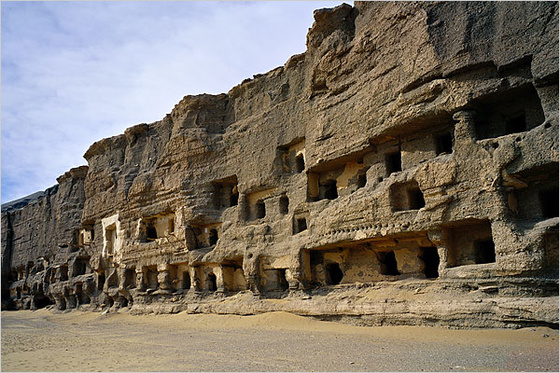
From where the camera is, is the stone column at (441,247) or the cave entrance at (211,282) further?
the cave entrance at (211,282)

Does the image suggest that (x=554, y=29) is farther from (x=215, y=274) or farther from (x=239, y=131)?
(x=215, y=274)

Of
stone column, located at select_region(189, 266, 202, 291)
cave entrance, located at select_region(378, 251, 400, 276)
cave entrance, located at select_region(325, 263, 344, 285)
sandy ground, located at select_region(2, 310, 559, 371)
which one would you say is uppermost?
cave entrance, located at select_region(378, 251, 400, 276)

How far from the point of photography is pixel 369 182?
1309 cm

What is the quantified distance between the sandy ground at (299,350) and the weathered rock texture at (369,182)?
0.81m

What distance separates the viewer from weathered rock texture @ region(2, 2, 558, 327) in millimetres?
9648

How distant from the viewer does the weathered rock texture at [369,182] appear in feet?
31.7

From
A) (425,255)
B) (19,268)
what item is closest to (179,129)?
(425,255)

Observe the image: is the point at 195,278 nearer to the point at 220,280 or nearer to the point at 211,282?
the point at 211,282

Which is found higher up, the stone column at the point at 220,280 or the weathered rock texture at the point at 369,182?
the weathered rock texture at the point at 369,182

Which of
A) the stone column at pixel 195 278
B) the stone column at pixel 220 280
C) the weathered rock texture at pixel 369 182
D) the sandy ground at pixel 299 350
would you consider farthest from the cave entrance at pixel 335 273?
the stone column at pixel 195 278

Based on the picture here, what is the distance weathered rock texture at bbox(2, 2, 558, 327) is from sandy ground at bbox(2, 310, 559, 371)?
807 millimetres

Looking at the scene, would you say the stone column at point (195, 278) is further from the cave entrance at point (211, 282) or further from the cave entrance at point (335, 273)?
the cave entrance at point (335, 273)

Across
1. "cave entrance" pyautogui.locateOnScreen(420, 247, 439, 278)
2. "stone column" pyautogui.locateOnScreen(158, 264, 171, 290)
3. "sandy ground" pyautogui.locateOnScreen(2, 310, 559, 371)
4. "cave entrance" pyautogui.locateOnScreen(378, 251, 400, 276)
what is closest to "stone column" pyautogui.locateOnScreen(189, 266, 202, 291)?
"stone column" pyautogui.locateOnScreen(158, 264, 171, 290)

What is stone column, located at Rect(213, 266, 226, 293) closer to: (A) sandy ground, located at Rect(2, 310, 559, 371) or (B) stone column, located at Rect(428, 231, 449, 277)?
(A) sandy ground, located at Rect(2, 310, 559, 371)
